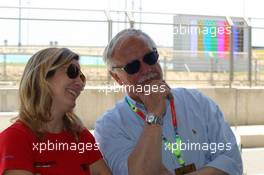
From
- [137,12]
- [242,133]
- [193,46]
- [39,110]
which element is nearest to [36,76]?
[39,110]

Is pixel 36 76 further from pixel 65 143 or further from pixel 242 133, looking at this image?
pixel 242 133

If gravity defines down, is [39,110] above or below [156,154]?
above

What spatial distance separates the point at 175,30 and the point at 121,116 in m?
6.48

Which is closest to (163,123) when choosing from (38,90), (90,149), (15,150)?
(90,149)

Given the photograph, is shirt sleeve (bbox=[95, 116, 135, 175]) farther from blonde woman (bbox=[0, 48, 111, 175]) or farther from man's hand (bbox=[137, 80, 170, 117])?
man's hand (bbox=[137, 80, 170, 117])

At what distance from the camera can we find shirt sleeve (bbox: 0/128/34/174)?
2.01m

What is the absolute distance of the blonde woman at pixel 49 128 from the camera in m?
2.06

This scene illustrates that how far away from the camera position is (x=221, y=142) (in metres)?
2.43

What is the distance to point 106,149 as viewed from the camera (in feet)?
8.09

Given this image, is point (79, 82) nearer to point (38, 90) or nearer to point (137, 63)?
point (38, 90)

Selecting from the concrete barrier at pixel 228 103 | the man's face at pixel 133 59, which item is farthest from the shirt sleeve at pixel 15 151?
the concrete barrier at pixel 228 103

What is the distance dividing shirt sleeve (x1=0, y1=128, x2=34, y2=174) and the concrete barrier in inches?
227

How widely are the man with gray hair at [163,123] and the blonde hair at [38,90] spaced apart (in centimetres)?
38

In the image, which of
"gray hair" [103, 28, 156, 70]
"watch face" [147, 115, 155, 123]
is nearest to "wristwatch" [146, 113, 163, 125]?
"watch face" [147, 115, 155, 123]
